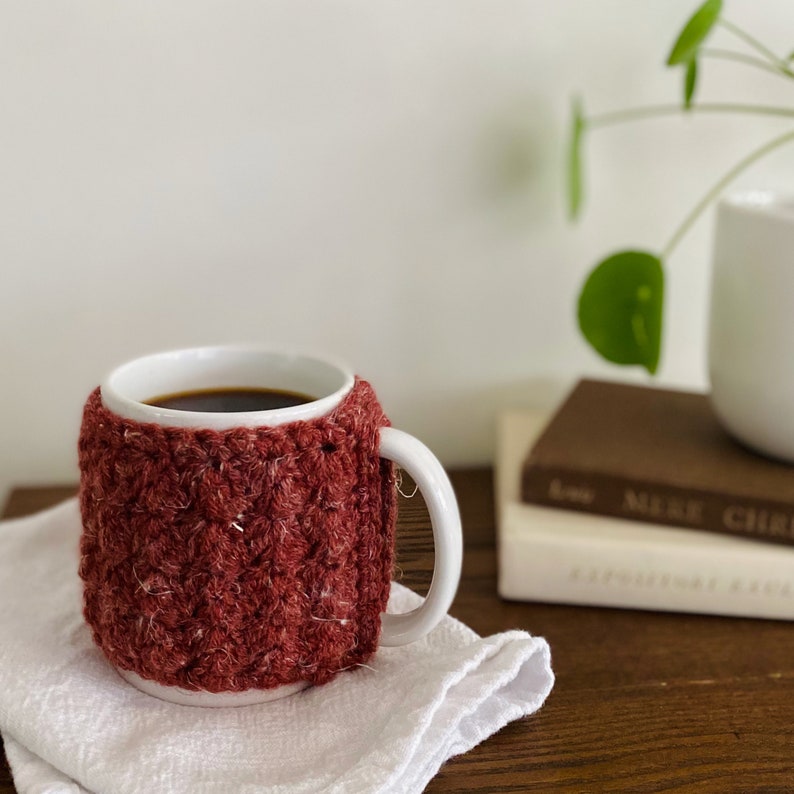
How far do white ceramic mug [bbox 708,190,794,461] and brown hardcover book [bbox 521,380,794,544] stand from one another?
26 millimetres

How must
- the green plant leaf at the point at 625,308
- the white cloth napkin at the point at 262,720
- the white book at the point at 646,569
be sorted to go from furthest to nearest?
the green plant leaf at the point at 625,308
the white book at the point at 646,569
the white cloth napkin at the point at 262,720

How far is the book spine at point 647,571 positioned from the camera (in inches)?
20.8

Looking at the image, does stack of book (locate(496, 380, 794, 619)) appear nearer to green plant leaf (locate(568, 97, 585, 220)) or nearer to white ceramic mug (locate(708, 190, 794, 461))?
white ceramic mug (locate(708, 190, 794, 461))

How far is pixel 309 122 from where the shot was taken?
668 mm

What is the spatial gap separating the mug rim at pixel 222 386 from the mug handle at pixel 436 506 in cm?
4

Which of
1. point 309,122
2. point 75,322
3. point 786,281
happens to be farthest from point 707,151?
point 75,322

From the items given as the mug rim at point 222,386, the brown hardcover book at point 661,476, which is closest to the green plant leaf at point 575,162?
the brown hardcover book at point 661,476

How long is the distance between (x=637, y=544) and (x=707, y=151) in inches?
14.2

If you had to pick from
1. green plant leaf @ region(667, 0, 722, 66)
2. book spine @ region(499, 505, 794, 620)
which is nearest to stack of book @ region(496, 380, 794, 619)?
book spine @ region(499, 505, 794, 620)

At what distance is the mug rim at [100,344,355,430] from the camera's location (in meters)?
0.37

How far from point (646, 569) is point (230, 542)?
28cm

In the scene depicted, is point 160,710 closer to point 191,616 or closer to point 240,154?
point 191,616

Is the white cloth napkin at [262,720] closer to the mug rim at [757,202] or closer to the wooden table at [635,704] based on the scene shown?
the wooden table at [635,704]

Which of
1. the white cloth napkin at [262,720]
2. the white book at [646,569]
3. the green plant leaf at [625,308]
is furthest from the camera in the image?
the green plant leaf at [625,308]
